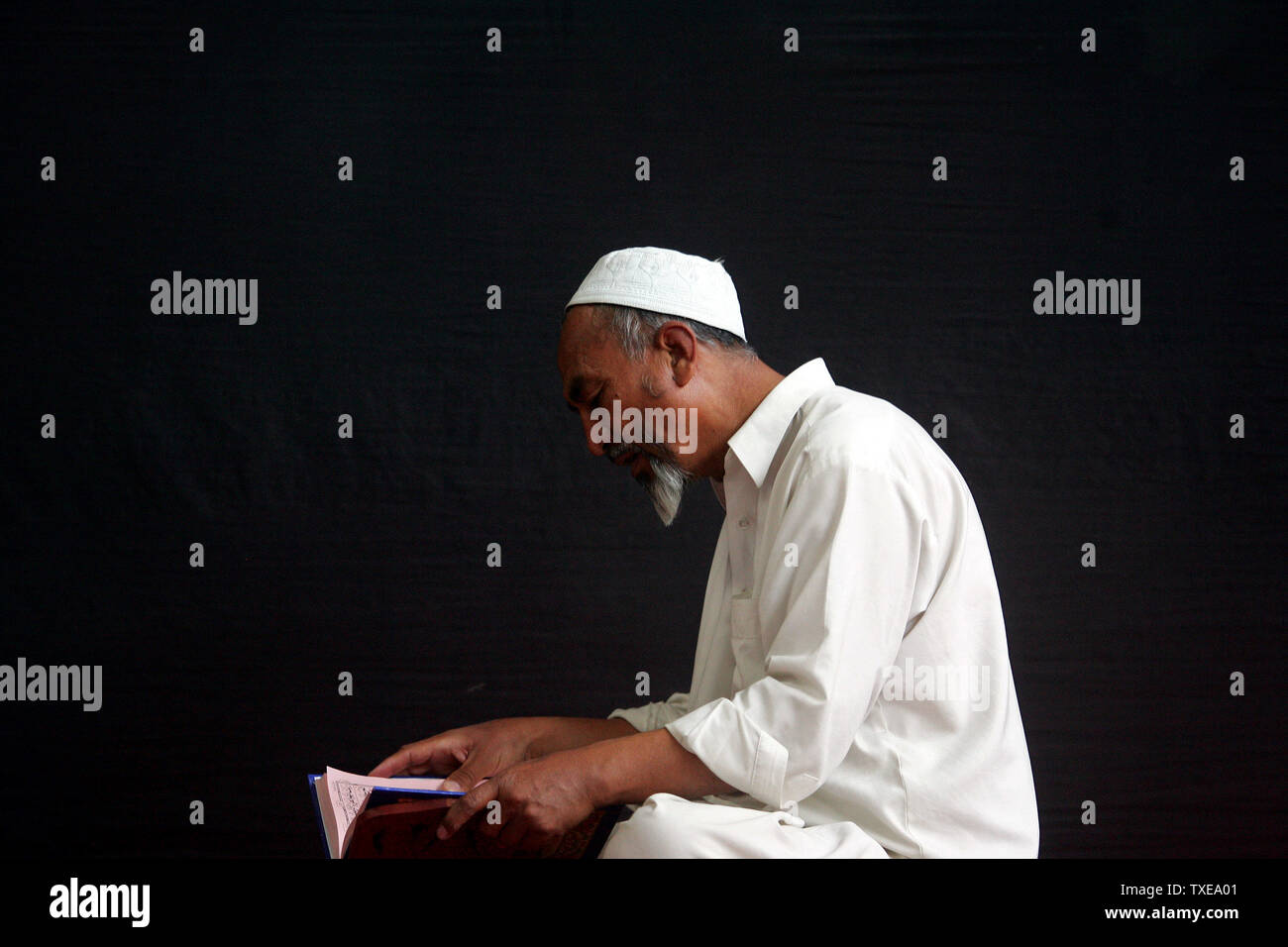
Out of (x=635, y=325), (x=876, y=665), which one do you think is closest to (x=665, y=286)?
(x=635, y=325)

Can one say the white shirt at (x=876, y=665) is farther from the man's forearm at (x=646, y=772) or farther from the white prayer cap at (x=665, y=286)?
the white prayer cap at (x=665, y=286)

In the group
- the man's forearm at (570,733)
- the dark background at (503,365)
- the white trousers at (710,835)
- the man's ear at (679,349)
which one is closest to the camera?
the white trousers at (710,835)

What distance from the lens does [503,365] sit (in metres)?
2.92

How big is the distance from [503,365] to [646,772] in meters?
1.63

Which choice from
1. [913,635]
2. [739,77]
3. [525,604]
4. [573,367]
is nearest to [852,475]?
[913,635]

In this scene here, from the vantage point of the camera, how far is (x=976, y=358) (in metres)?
2.96

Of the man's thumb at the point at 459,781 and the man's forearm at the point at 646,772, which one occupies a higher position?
the man's forearm at the point at 646,772

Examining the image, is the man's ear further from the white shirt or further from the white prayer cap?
the white shirt

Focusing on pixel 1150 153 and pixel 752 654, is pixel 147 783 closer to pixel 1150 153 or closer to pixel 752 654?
pixel 752 654

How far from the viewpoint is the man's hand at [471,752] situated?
181 centimetres

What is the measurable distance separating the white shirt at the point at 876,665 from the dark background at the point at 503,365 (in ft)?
4.53

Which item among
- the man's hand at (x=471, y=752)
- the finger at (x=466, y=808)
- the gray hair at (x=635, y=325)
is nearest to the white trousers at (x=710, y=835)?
the finger at (x=466, y=808)

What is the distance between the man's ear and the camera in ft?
5.71

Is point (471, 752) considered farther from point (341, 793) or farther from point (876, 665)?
point (876, 665)
